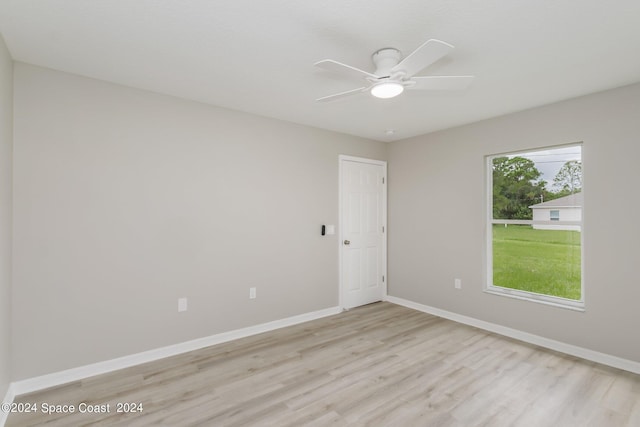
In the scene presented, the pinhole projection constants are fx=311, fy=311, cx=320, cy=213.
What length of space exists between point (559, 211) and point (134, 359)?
4439mm

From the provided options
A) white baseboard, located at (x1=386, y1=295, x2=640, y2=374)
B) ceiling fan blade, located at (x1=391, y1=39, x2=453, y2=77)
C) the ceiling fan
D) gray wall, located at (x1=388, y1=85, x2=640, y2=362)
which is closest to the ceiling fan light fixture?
the ceiling fan

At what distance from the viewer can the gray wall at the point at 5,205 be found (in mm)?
2034

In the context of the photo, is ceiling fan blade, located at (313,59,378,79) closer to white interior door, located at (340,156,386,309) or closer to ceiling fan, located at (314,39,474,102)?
ceiling fan, located at (314,39,474,102)

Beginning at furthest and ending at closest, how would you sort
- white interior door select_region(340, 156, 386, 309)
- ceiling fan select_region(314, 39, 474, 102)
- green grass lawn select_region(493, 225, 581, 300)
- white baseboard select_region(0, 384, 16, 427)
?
white interior door select_region(340, 156, 386, 309)
green grass lawn select_region(493, 225, 581, 300)
white baseboard select_region(0, 384, 16, 427)
ceiling fan select_region(314, 39, 474, 102)

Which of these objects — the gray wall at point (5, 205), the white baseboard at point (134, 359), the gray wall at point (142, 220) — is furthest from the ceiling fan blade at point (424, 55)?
the white baseboard at point (134, 359)

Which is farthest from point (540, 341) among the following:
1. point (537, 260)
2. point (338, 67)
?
point (338, 67)

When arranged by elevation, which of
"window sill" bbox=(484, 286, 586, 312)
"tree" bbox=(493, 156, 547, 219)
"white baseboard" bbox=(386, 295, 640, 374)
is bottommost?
"white baseboard" bbox=(386, 295, 640, 374)

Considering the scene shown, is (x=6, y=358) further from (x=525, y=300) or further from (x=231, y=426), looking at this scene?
(x=525, y=300)

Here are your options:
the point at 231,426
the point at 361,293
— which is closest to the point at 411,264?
the point at 361,293

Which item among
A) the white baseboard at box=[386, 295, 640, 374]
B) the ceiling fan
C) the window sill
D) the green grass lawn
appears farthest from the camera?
the green grass lawn

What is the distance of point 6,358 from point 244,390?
1.67 metres

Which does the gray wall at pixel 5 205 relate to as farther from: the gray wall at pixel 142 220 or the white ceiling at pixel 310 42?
the white ceiling at pixel 310 42

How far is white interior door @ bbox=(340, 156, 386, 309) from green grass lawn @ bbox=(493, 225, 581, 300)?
1.62 metres

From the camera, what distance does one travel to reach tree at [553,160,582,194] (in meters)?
3.16
